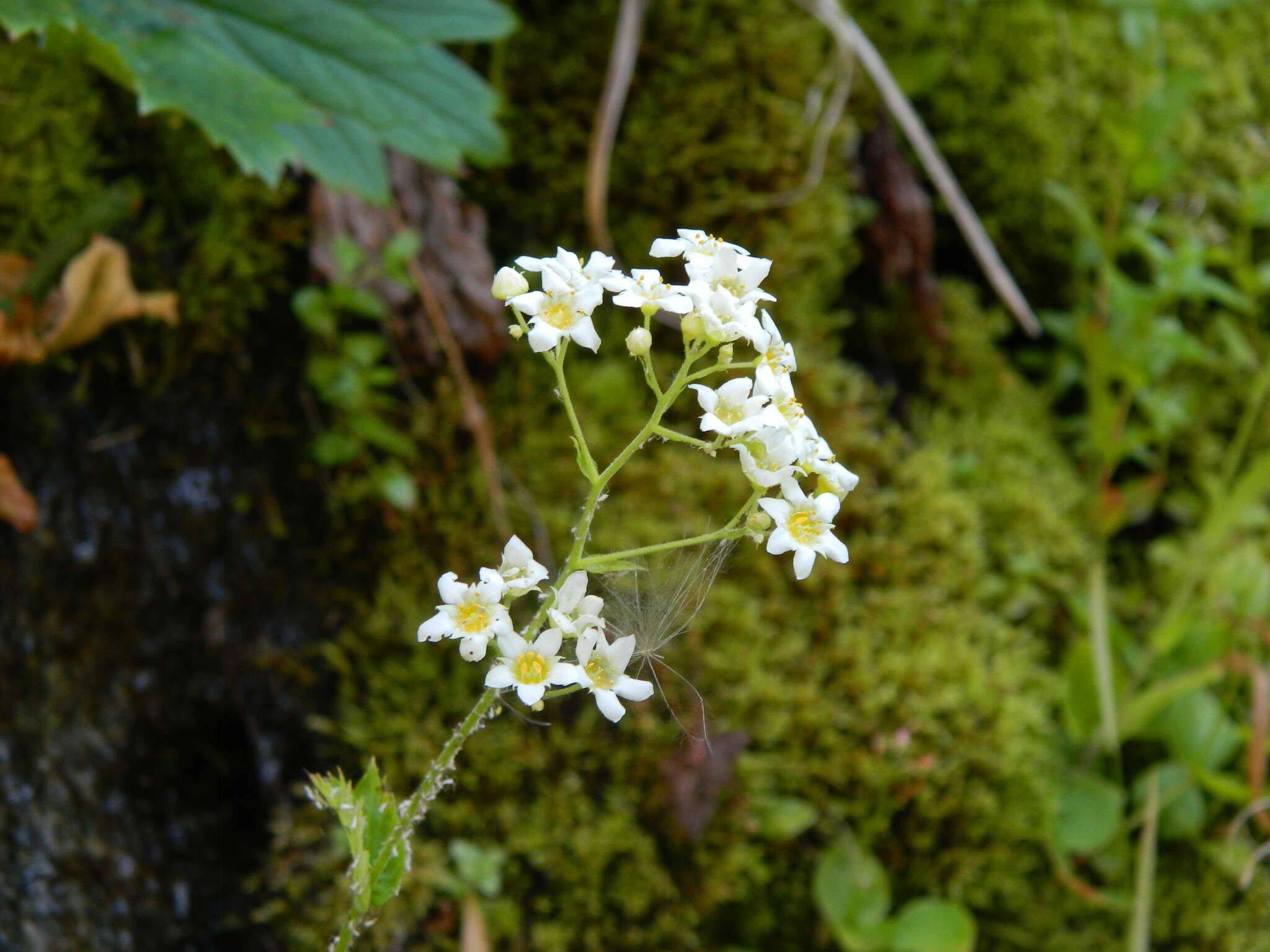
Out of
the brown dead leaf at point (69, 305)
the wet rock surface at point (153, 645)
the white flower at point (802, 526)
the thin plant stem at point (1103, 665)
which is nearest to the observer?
the white flower at point (802, 526)

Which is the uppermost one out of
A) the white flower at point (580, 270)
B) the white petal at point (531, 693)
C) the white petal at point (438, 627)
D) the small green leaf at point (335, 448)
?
the white flower at point (580, 270)

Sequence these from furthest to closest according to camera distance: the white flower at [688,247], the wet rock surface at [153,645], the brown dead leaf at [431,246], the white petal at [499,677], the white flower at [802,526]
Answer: the brown dead leaf at [431,246] < the wet rock surface at [153,645] < the white flower at [688,247] < the white flower at [802,526] < the white petal at [499,677]

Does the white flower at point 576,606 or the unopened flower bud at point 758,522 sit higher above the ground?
the unopened flower bud at point 758,522

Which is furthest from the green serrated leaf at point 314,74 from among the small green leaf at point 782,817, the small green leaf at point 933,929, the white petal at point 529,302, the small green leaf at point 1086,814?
the small green leaf at point 1086,814

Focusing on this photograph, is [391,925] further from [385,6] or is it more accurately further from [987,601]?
[385,6]

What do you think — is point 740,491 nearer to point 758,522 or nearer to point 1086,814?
point 1086,814

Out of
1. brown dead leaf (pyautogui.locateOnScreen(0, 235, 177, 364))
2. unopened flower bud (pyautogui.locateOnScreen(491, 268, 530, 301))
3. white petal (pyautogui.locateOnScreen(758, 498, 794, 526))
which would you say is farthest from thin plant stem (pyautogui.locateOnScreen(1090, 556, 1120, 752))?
brown dead leaf (pyautogui.locateOnScreen(0, 235, 177, 364))

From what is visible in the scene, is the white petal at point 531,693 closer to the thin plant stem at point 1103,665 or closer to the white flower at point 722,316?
the white flower at point 722,316

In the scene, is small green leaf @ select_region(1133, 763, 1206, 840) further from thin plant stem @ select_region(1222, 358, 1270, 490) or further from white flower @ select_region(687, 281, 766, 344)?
white flower @ select_region(687, 281, 766, 344)
